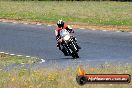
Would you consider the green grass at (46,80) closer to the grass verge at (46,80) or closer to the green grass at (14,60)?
the grass verge at (46,80)

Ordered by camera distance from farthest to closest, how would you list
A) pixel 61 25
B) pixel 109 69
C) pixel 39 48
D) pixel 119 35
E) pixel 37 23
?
1. pixel 37 23
2. pixel 119 35
3. pixel 39 48
4. pixel 61 25
5. pixel 109 69

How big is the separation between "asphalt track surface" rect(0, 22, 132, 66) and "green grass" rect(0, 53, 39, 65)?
26.8 inches

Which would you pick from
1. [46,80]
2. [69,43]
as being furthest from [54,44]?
[46,80]

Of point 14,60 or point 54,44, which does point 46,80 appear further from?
point 54,44

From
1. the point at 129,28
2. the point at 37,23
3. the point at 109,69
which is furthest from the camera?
the point at 37,23

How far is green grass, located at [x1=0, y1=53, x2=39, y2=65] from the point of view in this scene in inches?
862

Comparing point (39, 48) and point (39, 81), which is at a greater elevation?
point (39, 81)

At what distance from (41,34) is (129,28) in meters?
6.10

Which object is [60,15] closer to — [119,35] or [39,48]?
[119,35]

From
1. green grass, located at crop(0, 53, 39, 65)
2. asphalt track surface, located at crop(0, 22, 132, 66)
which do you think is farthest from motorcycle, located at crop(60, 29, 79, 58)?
green grass, located at crop(0, 53, 39, 65)

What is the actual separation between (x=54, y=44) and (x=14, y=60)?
22.9 ft

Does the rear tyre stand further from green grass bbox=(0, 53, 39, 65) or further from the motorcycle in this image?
green grass bbox=(0, 53, 39, 65)

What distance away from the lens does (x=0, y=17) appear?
150 ft

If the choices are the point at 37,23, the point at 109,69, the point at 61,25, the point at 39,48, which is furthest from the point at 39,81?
the point at 37,23
